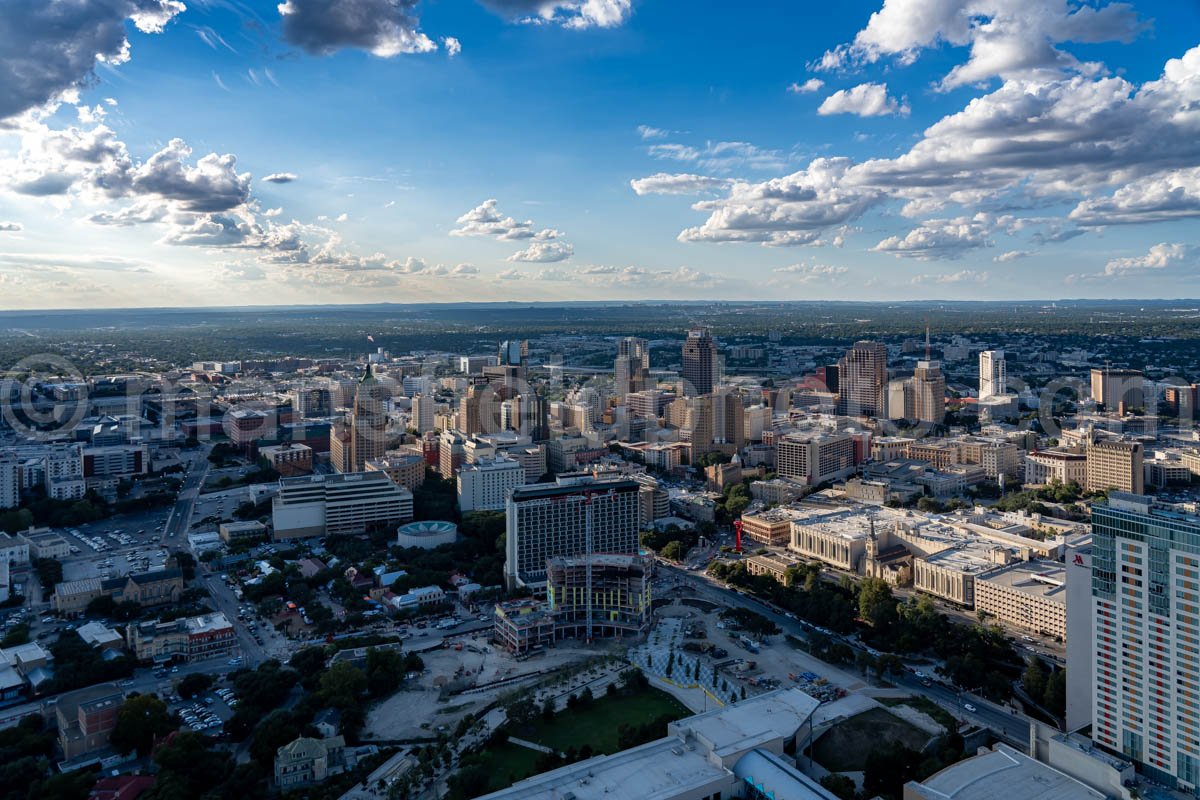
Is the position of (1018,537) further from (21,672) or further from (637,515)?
(21,672)

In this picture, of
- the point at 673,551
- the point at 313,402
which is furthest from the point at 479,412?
the point at 673,551

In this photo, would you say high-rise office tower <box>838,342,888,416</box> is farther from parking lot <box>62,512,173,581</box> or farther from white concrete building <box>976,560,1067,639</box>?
parking lot <box>62,512,173,581</box>

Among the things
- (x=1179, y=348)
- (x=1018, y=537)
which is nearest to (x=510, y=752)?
A: (x=1018, y=537)

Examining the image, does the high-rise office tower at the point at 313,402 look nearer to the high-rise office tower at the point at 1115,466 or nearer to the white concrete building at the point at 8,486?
the white concrete building at the point at 8,486

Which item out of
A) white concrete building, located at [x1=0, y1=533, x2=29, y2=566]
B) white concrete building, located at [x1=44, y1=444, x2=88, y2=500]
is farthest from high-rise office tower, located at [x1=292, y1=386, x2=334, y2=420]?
white concrete building, located at [x1=0, y1=533, x2=29, y2=566]

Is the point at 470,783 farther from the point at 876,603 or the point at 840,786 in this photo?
the point at 876,603

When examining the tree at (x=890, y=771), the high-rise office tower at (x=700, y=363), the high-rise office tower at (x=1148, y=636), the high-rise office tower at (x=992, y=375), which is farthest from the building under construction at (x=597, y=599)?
the high-rise office tower at (x=992, y=375)
